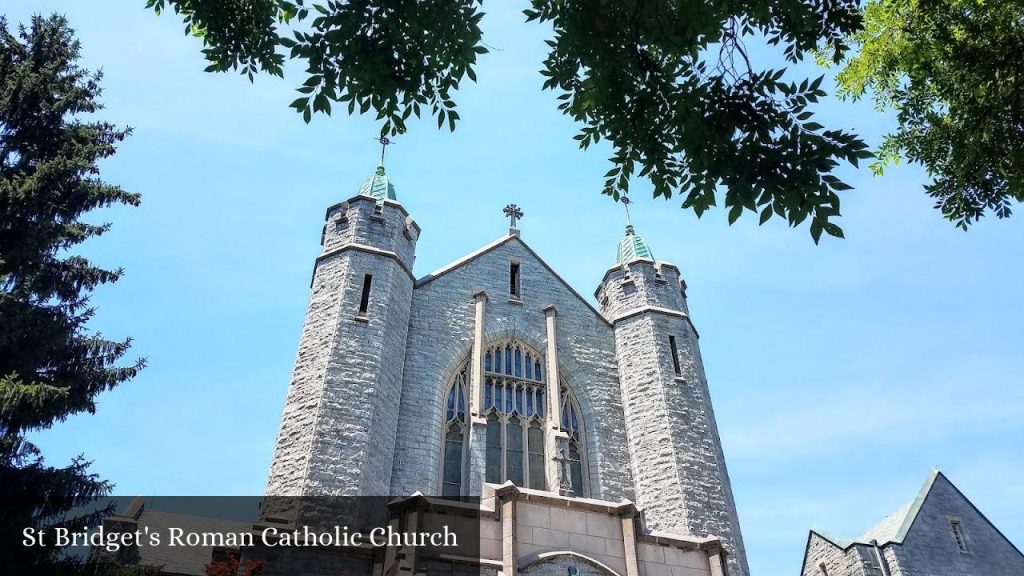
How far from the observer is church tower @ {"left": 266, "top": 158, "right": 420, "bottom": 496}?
14.0 metres

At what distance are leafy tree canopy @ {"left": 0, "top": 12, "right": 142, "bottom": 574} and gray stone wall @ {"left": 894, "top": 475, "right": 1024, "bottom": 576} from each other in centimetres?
1679

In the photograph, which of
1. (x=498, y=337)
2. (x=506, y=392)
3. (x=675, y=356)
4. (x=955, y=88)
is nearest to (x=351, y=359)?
(x=506, y=392)

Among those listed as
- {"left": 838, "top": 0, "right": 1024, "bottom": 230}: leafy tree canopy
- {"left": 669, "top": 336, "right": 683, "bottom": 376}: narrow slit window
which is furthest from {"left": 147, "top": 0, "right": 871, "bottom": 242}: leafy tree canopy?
{"left": 669, "top": 336, "right": 683, "bottom": 376}: narrow slit window

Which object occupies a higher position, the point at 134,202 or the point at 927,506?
the point at 134,202

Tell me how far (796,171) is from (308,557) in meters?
9.15

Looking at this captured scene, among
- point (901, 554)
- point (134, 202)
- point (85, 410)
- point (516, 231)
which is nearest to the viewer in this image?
point (85, 410)

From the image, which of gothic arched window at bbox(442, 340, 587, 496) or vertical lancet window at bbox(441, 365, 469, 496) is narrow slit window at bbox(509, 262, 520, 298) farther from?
vertical lancet window at bbox(441, 365, 469, 496)

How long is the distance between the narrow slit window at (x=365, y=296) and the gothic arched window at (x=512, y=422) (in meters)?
2.61

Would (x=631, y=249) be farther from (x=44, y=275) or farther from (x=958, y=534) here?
(x=44, y=275)

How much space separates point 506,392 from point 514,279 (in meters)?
3.89

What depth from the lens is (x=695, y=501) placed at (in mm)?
15664

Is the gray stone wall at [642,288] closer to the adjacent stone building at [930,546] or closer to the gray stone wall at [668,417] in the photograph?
the gray stone wall at [668,417]

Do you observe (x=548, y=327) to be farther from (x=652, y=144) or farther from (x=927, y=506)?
(x=652, y=144)

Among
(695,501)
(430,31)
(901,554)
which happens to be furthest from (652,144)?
(901,554)
